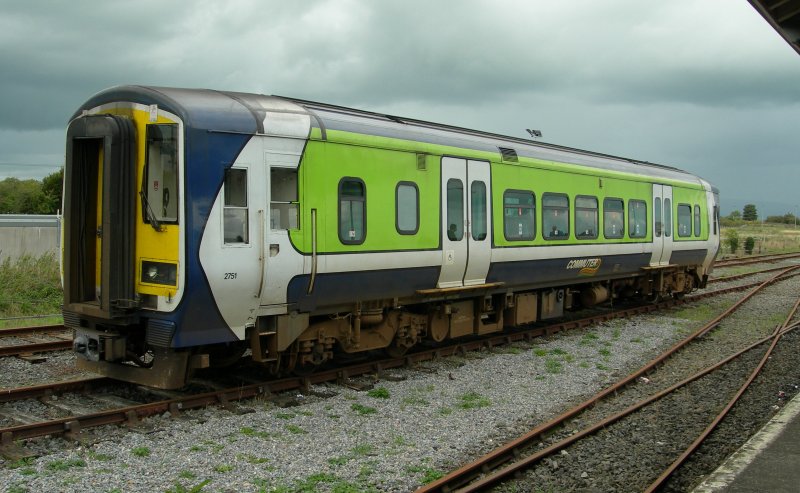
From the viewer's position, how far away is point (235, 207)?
834 cm

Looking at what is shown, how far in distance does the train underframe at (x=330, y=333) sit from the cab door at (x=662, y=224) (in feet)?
11.1

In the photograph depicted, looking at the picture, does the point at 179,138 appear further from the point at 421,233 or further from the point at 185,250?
the point at 421,233

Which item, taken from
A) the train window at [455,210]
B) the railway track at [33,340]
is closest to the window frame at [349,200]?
the train window at [455,210]

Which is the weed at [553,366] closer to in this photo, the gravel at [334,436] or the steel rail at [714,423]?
the gravel at [334,436]

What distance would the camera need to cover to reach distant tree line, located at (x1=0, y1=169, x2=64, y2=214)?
5200cm

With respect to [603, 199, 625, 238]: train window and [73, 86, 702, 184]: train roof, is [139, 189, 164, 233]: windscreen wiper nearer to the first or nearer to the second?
[73, 86, 702, 184]: train roof

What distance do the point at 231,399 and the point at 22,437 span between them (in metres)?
2.40

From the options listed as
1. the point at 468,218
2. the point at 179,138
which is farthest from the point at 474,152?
the point at 179,138

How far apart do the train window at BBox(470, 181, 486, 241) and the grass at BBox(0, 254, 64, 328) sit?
862cm

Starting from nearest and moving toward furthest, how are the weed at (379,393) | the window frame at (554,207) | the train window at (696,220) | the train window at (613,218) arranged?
the weed at (379,393) → the window frame at (554,207) → the train window at (613,218) → the train window at (696,220)

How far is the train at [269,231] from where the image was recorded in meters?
8.12

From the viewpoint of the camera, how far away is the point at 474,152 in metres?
11.9

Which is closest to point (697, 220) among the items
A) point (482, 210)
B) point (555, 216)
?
point (555, 216)

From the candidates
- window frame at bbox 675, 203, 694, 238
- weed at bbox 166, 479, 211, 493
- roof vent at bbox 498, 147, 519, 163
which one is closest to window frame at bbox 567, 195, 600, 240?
roof vent at bbox 498, 147, 519, 163
